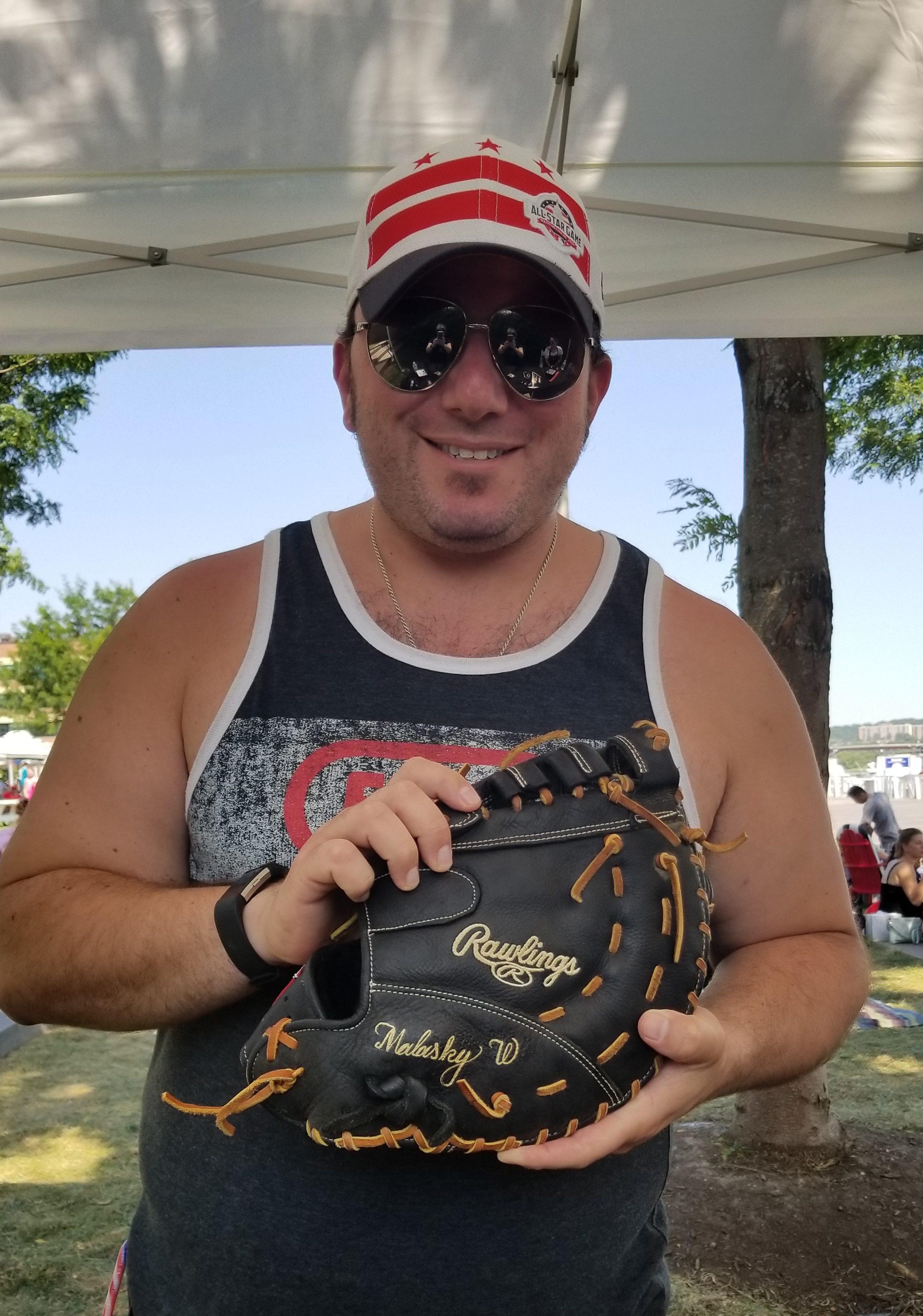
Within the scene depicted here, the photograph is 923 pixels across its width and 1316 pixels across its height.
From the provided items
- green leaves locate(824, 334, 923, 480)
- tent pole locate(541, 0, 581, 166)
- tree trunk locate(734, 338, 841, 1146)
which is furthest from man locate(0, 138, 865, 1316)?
green leaves locate(824, 334, 923, 480)

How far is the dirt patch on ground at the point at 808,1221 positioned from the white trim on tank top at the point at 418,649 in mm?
3194

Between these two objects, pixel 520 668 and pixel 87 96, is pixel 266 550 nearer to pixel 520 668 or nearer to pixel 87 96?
pixel 520 668

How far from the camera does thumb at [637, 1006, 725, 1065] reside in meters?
1.26

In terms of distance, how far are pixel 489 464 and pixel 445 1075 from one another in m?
0.91

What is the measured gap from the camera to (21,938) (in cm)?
155

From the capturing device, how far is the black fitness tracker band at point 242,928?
137 cm

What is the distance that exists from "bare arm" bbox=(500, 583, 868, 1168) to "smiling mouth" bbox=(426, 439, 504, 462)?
40 cm

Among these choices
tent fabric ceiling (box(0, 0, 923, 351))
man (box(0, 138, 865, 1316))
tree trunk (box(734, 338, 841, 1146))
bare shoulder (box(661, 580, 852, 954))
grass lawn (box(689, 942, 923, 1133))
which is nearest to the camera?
man (box(0, 138, 865, 1316))

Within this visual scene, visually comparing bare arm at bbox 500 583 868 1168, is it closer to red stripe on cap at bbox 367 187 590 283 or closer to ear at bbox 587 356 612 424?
ear at bbox 587 356 612 424

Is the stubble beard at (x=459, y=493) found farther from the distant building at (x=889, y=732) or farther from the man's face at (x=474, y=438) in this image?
the distant building at (x=889, y=732)

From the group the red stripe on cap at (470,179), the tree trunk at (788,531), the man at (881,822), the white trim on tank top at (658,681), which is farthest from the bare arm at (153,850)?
the man at (881,822)

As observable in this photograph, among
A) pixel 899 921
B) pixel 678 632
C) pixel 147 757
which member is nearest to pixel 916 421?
pixel 899 921

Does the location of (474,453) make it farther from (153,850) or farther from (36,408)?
(36,408)

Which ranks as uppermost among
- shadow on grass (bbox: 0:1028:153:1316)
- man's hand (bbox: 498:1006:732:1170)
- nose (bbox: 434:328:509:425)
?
nose (bbox: 434:328:509:425)
